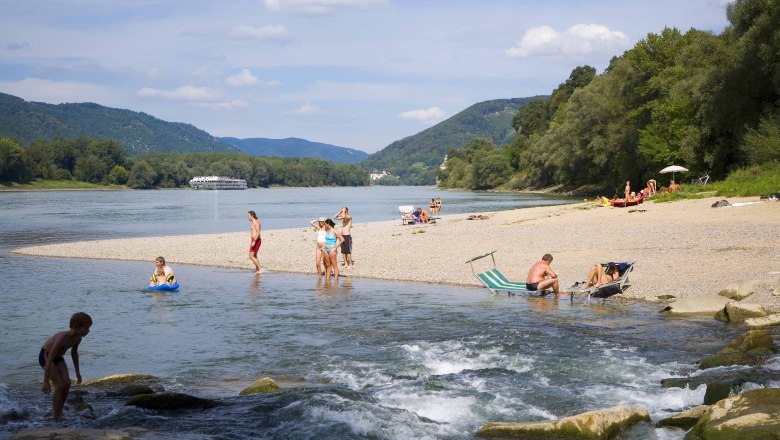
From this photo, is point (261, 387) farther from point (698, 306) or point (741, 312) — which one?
point (698, 306)

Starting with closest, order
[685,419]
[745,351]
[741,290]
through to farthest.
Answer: [685,419] → [745,351] → [741,290]

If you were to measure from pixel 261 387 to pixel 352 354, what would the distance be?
9.48 feet

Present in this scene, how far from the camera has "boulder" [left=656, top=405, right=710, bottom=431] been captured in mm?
9422

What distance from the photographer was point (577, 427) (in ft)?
29.6

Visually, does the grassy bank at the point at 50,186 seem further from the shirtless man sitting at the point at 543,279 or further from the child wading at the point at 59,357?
the child wading at the point at 59,357

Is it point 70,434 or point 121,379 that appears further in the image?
point 121,379

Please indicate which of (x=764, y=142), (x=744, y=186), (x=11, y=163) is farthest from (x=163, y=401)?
(x=11, y=163)

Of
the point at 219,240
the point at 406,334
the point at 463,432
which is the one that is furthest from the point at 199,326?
the point at 219,240

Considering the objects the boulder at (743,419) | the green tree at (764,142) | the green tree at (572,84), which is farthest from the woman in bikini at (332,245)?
the green tree at (572,84)

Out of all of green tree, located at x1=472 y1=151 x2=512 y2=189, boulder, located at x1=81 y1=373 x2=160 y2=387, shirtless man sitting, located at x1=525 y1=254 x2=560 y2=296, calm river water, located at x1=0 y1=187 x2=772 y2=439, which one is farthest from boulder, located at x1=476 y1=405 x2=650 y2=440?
green tree, located at x1=472 y1=151 x2=512 y2=189

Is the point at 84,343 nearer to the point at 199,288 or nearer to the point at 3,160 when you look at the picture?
the point at 199,288

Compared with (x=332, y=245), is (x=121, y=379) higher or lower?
lower

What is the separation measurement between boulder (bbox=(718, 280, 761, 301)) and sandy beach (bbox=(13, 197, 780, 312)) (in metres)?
0.29

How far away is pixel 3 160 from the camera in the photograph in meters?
158
